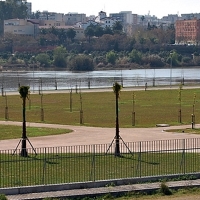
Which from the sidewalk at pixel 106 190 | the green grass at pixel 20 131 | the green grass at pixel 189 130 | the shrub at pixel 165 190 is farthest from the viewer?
the green grass at pixel 189 130

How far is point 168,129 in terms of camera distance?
1991 inches

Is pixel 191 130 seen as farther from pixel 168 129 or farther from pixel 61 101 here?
pixel 61 101

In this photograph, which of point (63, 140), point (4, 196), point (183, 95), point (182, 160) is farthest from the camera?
point (183, 95)

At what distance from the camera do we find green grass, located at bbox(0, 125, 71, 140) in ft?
150

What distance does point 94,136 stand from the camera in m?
45.9

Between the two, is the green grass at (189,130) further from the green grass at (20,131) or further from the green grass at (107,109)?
the green grass at (20,131)

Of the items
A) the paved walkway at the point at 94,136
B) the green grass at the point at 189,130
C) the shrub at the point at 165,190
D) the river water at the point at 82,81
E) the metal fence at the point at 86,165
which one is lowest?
the river water at the point at 82,81

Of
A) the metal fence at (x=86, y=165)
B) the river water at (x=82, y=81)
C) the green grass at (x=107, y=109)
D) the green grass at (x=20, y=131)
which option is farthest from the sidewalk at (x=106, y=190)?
the river water at (x=82, y=81)

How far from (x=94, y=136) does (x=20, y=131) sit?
5144 mm

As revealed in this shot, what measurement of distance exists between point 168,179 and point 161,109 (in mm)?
38149

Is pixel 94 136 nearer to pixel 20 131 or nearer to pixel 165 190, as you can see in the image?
pixel 20 131

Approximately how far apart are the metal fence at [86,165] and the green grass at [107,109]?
59.3 feet

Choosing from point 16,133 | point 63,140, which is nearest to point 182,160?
point 63,140

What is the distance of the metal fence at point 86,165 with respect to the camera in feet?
99.5
